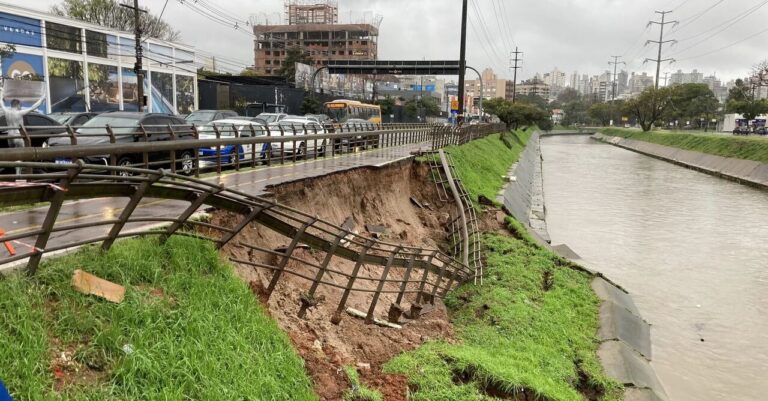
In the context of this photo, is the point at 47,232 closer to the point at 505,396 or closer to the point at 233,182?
the point at 505,396

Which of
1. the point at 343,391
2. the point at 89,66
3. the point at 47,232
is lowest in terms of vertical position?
the point at 343,391

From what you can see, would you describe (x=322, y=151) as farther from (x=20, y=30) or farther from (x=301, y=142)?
(x=20, y=30)

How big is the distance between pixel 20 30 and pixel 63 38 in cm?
282

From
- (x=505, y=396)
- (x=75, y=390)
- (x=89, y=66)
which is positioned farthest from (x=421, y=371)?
(x=89, y=66)

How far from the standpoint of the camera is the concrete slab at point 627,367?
25.1 ft

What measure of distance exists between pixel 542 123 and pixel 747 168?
76627mm

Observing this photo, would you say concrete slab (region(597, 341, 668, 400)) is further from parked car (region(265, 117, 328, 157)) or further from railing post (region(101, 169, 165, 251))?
parked car (region(265, 117, 328, 157))

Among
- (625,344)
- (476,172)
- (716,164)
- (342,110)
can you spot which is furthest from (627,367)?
(716,164)

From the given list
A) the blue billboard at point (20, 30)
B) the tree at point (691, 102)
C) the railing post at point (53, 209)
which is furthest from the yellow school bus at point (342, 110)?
the tree at point (691, 102)

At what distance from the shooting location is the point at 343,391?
14.8 ft

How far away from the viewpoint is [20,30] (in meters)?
28.2

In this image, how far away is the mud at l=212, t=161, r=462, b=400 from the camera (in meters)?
5.12

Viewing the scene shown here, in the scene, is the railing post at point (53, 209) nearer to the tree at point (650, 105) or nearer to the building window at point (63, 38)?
the building window at point (63, 38)

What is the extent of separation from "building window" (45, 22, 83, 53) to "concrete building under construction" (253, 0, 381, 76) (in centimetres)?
6167
